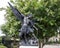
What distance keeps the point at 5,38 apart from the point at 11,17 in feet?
23.9

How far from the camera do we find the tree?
1958cm

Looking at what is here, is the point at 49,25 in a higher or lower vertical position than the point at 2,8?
lower

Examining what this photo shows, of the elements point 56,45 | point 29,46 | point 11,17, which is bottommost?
point 29,46

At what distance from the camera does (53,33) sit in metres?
20.4

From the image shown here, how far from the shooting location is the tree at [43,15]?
64.2 ft

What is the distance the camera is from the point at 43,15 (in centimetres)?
1980

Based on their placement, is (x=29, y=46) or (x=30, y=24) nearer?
(x=30, y=24)

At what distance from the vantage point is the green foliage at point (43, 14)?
1958cm

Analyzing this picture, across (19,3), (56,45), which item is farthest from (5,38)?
(19,3)

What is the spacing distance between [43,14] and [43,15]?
8cm

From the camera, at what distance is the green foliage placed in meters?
19.6

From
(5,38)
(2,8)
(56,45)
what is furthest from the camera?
(5,38)

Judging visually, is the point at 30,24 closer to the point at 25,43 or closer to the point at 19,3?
the point at 25,43

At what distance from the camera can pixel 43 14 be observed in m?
19.8
